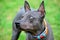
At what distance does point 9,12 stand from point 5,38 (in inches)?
51.6

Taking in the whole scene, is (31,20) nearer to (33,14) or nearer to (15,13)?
(33,14)

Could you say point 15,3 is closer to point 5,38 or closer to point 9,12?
point 9,12

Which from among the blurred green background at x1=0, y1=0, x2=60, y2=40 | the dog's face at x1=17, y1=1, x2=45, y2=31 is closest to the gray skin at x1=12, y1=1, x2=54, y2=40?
the dog's face at x1=17, y1=1, x2=45, y2=31


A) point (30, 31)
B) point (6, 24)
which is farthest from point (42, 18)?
point (6, 24)

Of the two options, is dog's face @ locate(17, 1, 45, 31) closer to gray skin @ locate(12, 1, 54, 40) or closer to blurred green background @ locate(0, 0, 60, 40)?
gray skin @ locate(12, 1, 54, 40)

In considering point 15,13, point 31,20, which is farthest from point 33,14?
point 15,13

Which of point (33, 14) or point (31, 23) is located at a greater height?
point (33, 14)

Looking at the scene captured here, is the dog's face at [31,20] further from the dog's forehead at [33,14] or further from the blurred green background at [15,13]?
the blurred green background at [15,13]

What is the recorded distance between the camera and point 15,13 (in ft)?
25.0

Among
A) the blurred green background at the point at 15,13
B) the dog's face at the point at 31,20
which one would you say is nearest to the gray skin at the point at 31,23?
the dog's face at the point at 31,20

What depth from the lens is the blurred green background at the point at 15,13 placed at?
22.2 ft

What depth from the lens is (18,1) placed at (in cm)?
812

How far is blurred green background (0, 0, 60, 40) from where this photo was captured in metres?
6.76

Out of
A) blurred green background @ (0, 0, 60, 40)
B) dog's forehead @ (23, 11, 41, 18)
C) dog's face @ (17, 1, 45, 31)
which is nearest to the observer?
dog's face @ (17, 1, 45, 31)
